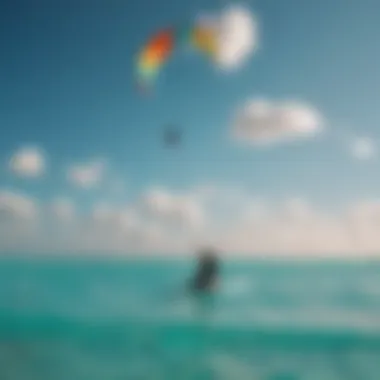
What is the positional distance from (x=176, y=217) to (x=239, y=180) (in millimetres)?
288

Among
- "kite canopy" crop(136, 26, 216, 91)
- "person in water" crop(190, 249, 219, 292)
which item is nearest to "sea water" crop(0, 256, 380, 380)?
"person in water" crop(190, 249, 219, 292)

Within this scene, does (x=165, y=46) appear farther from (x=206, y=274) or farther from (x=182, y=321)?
(x=182, y=321)

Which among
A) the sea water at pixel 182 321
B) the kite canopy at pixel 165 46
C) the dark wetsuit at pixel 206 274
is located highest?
the kite canopy at pixel 165 46

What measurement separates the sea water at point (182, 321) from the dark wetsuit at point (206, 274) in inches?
1.6

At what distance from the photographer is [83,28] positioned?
2.09 metres

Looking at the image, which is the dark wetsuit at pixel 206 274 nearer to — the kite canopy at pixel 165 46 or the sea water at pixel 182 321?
the sea water at pixel 182 321

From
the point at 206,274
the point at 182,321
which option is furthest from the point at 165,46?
the point at 182,321

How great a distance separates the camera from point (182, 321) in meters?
2.05

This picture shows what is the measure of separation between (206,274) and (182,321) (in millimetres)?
222

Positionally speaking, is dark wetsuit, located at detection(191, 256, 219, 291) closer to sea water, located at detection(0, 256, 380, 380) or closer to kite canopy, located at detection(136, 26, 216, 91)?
sea water, located at detection(0, 256, 380, 380)

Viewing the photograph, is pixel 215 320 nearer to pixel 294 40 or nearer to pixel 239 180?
pixel 239 180

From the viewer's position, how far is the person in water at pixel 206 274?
200 cm

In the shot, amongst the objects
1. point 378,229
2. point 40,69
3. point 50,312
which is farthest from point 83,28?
point 378,229

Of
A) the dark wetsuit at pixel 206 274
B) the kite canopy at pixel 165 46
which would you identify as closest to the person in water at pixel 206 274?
the dark wetsuit at pixel 206 274
